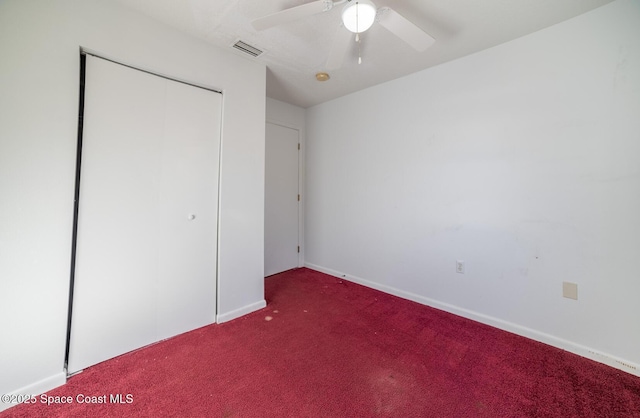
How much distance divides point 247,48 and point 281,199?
6.54 feet

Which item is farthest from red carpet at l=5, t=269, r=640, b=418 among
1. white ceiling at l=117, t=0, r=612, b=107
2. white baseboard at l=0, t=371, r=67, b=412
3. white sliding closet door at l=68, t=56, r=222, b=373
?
white ceiling at l=117, t=0, r=612, b=107

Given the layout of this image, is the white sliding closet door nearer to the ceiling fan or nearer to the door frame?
the ceiling fan

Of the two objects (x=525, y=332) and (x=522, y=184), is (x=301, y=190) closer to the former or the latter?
(x=522, y=184)

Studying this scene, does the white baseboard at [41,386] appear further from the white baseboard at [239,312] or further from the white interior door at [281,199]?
the white interior door at [281,199]

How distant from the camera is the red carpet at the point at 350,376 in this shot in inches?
55.1

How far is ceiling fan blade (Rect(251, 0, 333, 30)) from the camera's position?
4.51 ft

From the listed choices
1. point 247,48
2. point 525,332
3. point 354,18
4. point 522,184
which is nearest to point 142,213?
point 247,48

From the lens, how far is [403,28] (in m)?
1.53

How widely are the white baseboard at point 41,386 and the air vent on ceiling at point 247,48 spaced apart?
271 cm

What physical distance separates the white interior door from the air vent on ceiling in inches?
49.6

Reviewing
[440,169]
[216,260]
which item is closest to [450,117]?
[440,169]

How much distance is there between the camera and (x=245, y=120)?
245cm

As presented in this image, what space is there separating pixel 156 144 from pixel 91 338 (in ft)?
4.73

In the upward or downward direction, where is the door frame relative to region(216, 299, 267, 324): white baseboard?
upward
